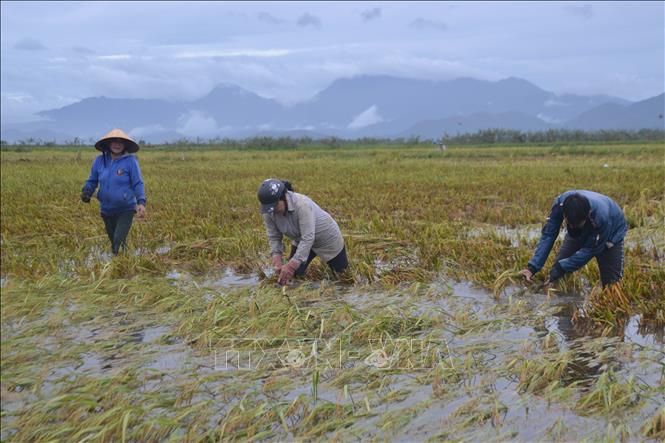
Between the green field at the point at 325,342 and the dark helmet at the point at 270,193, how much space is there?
0.75m

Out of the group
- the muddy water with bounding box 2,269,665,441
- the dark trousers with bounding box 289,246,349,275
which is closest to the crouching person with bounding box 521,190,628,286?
the muddy water with bounding box 2,269,665,441

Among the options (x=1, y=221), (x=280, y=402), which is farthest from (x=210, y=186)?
(x=280, y=402)

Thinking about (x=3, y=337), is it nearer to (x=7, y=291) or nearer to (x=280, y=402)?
(x=7, y=291)

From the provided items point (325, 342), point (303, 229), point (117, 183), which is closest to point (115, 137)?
point (117, 183)

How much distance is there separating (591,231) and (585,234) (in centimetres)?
7

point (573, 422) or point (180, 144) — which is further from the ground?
point (180, 144)

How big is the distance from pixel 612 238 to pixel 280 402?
9.93 ft

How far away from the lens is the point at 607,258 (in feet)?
16.5

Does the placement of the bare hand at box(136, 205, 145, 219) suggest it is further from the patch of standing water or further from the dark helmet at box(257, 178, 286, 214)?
the dark helmet at box(257, 178, 286, 214)

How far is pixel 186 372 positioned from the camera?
11.9 feet

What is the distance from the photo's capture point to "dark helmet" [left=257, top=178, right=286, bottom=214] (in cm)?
471

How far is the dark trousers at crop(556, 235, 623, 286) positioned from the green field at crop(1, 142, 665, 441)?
14 centimetres

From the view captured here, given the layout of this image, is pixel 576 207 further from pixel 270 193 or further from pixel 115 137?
pixel 115 137

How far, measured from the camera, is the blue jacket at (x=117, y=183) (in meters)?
5.90
